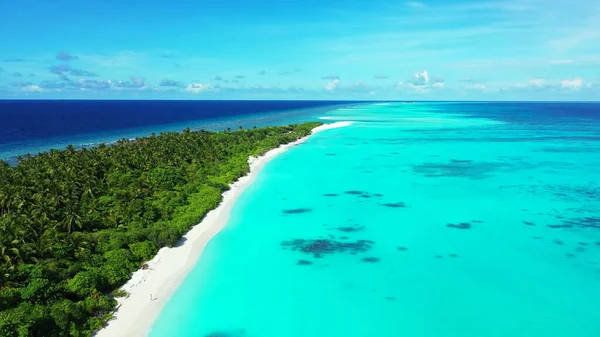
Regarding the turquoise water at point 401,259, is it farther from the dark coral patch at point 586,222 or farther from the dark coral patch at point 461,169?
the dark coral patch at point 461,169

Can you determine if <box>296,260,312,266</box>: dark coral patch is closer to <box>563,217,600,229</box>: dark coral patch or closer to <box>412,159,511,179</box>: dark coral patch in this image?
<box>563,217,600,229</box>: dark coral patch

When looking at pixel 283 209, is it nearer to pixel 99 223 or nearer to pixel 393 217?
pixel 393 217

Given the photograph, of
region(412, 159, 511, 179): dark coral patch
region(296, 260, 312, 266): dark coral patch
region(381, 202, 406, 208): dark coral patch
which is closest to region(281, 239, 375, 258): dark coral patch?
region(296, 260, 312, 266): dark coral patch

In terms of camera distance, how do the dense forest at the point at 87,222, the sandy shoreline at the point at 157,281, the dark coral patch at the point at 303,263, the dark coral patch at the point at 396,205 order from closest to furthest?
the dense forest at the point at 87,222, the sandy shoreline at the point at 157,281, the dark coral patch at the point at 303,263, the dark coral patch at the point at 396,205

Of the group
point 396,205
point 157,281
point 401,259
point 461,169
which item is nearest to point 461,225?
point 396,205

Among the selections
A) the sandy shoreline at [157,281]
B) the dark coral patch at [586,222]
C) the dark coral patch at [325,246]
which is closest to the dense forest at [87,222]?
the sandy shoreline at [157,281]

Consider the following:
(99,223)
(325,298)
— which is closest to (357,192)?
(325,298)

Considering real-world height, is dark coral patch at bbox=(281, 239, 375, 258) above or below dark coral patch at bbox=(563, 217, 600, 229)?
below
